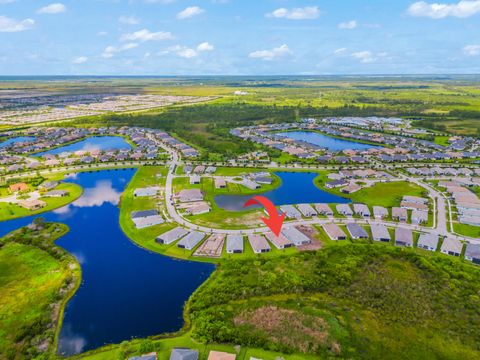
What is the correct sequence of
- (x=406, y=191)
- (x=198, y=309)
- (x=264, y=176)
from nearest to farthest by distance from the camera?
(x=198, y=309) < (x=406, y=191) < (x=264, y=176)

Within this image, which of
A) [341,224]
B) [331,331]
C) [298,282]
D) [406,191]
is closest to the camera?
[331,331]

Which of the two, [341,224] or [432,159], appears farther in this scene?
[432,159]

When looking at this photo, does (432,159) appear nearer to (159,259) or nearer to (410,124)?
(410,124)

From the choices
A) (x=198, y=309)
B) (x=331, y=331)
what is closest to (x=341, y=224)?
(x=331, y=331)

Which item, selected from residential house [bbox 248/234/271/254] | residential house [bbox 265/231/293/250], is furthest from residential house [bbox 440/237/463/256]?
residential house [bbox 248/234/271/254]

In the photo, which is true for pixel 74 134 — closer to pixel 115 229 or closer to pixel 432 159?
pixel 115 229

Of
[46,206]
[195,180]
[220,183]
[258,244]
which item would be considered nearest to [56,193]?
[46,206]
